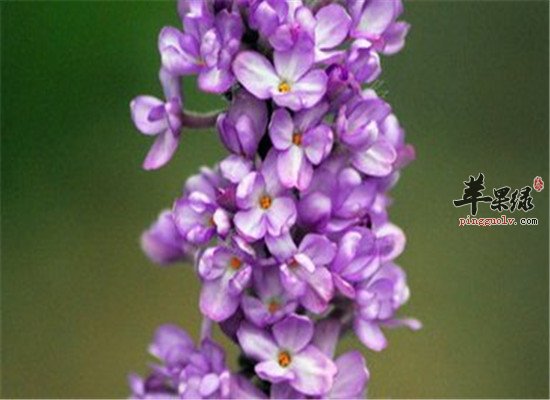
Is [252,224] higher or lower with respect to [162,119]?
lower

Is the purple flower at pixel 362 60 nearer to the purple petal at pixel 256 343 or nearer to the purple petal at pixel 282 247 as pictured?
the purple petal at pixel 282 247

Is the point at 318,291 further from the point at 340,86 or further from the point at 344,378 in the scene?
the point at 340,86

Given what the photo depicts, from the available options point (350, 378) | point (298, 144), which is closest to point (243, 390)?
point (350, 378)

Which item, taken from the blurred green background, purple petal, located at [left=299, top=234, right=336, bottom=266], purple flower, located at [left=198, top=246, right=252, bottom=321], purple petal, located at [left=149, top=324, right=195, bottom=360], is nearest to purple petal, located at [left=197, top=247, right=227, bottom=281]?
purple flower, located at [left=198, top=246, right=252, bottom=321]

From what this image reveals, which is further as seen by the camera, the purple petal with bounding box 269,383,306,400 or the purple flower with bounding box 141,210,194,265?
the purple flower with bounding box 141,210,194,265

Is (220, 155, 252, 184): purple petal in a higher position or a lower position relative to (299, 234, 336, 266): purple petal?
higher

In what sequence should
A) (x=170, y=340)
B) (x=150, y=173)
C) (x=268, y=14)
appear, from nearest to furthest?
(x=268, y=14)
(x=170, y=340)
(x=150, y=173)

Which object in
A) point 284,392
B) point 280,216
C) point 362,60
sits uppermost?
point 362,60

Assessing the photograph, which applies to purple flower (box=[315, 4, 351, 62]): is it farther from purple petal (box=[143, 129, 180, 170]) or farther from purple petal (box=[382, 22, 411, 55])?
purple petal (box=[143, 129, 180, 170])
